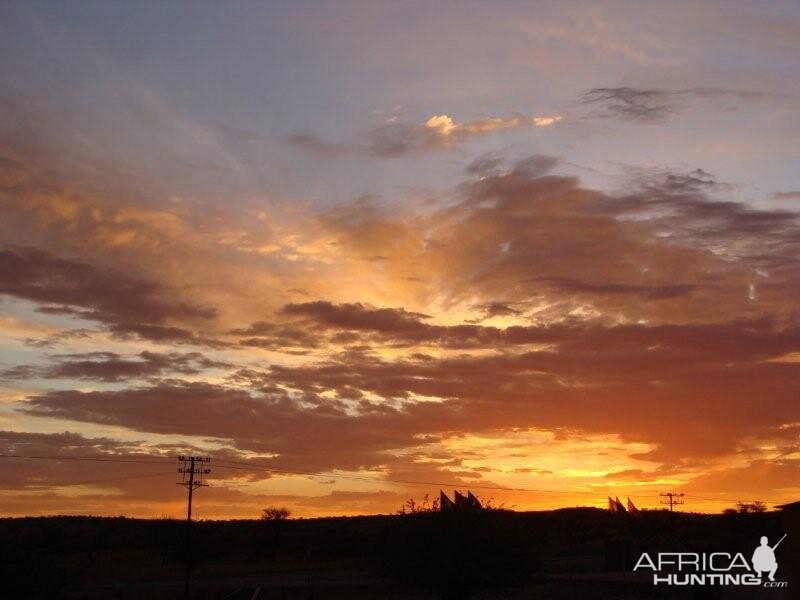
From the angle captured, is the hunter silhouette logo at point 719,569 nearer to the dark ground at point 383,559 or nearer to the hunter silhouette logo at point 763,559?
the hunter silhouette logo at point 763,559

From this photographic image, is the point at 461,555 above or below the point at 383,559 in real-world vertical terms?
above

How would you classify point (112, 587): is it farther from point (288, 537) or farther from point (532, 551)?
point (288, 537)

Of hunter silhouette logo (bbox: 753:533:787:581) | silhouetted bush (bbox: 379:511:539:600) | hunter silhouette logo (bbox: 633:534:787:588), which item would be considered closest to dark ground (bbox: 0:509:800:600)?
silhouetted bush (bbox: 379:511:539:600)

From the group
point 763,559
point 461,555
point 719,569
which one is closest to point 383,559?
point 461,555

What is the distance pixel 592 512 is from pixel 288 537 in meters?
81.9

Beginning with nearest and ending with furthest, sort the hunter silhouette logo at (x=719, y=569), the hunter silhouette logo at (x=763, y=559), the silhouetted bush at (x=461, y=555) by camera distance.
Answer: the hunter silhouette logo at (x=719, y=569) < the hunter silhouette logo at (x=763, y=559) < the silhouetted bush at (x=461, y=555)

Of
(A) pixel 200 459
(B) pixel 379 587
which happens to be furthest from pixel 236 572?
(B) pixel 379 587

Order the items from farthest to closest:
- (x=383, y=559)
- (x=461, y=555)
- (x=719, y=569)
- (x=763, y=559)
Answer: (x=383, y=559), (x=461, y=555), (x=719, y=569), (x=763, y=559)

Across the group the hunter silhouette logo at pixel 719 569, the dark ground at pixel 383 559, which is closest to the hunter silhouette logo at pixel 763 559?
the hunter silhouette logo at pixel 719 569

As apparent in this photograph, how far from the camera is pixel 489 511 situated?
162ft

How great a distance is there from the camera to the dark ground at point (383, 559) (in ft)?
153

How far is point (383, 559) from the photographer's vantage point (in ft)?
162

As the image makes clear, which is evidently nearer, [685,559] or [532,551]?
[532,551]

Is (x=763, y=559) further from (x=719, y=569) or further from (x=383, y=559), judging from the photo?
(x=383, y=559)
